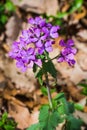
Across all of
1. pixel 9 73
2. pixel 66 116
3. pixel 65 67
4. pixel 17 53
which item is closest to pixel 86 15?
pixel 65 67

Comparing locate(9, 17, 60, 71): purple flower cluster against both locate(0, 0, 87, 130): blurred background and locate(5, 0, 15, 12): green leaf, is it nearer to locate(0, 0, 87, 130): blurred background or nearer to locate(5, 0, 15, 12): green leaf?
locate(0, 0, 87, 130): blurred background

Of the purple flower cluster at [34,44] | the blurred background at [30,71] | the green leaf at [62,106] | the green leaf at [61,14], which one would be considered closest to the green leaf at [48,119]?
the green leaf at [62,106]

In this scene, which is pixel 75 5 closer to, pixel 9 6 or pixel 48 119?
pixel 9 6

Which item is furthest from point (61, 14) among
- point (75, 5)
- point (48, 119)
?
point (48, 119)

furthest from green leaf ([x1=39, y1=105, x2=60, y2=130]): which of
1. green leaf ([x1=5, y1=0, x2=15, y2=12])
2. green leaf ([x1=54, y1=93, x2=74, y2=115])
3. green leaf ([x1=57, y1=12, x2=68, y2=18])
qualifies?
green leaf ([x1=5, y1=0, x2=15, y2=12])

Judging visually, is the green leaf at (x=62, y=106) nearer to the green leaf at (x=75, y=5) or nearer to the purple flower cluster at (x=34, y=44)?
the purple flower cluster at (x=34, y=44)

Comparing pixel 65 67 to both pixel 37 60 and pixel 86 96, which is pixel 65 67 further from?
pixel 37 60
